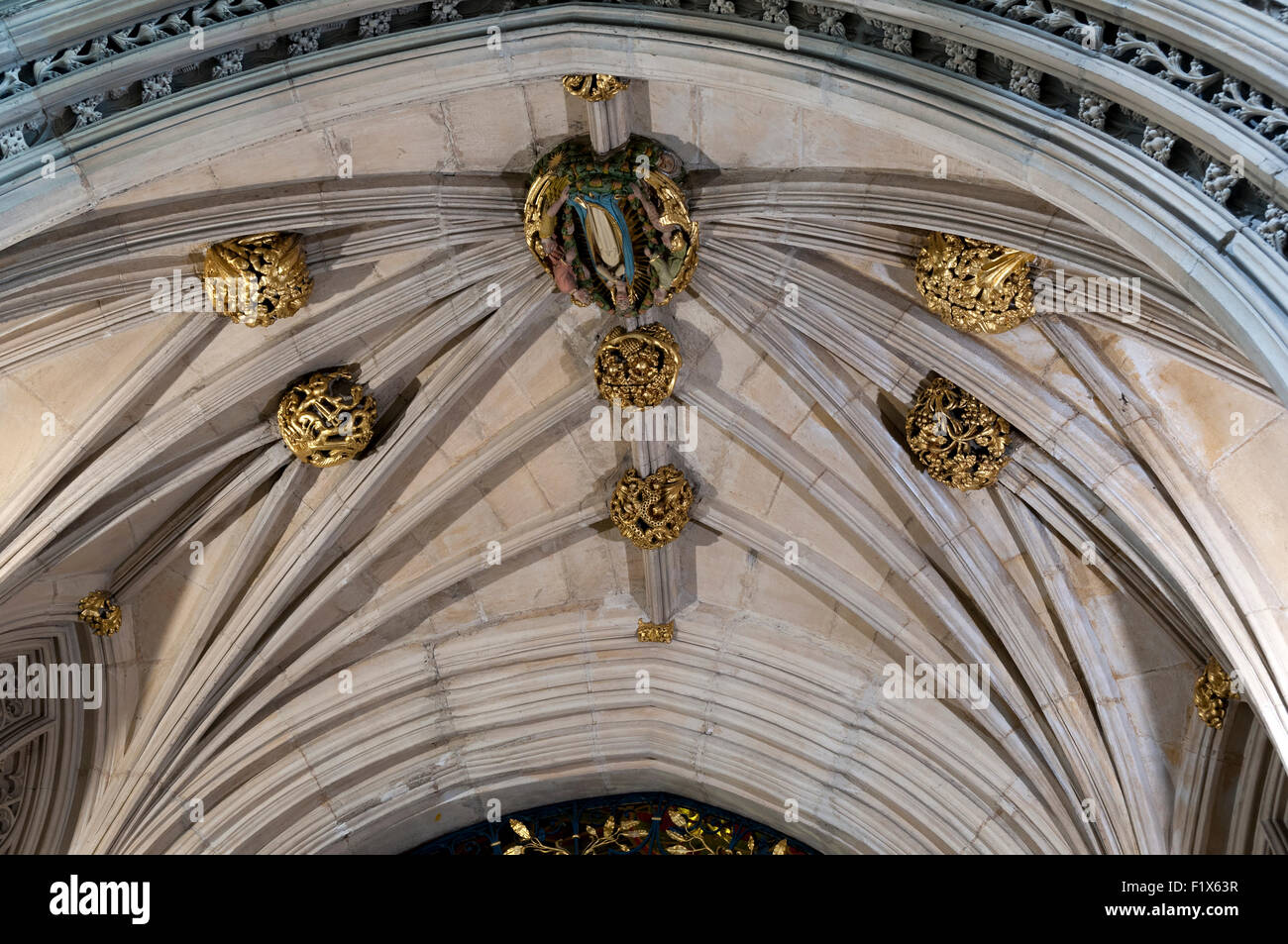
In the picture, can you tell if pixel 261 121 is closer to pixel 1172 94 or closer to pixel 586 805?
pixel 1172 94

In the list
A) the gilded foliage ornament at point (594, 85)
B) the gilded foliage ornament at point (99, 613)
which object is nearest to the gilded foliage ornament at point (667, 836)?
the gilded foliage ornament at point (99, 613)

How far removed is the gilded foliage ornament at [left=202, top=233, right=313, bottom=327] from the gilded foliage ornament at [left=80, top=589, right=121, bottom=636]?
2181 millimetres

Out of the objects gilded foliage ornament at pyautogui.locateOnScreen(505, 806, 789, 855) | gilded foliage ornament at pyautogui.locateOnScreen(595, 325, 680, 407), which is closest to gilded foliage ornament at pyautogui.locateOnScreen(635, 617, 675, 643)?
gilded foliage ornament at pyautogui.locateOnScreen(505, 806, 789, 855)

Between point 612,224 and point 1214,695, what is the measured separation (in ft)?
12.3

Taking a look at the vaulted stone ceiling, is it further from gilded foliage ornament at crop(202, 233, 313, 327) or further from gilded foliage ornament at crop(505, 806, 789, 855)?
gilded foliage ornament at crop(505, 806, 789, 855)

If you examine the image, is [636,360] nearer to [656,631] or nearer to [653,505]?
[653,505]

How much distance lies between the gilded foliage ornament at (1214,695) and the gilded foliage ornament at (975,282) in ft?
6.51

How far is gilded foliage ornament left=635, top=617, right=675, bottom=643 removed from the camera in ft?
33.6

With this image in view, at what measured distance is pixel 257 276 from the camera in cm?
805

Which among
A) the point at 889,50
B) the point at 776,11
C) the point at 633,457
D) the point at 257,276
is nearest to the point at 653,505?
the point at 633,457

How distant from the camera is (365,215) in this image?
800cm

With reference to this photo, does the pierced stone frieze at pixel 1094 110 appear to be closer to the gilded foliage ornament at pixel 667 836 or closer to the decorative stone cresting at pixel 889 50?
the decorative stone cresting at pixel 889 50

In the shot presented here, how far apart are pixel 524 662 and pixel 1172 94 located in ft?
19.2
